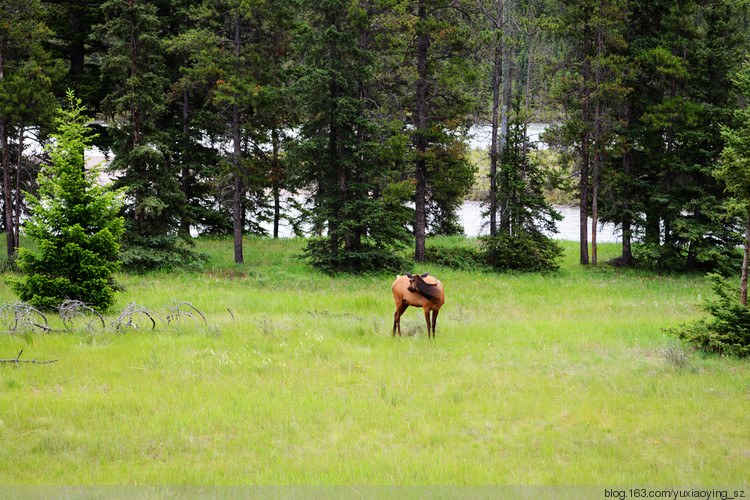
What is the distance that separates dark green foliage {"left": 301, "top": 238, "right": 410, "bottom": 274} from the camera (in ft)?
78.5

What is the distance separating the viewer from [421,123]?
26.1 m

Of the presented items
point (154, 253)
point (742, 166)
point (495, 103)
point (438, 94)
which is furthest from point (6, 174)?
point (742, 166)

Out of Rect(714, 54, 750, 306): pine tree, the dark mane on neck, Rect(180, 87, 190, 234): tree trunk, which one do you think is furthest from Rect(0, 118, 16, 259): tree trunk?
Rect(714, 54, 750, 306): pine tree

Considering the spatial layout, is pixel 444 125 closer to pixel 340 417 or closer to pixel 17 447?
pixel 340 417

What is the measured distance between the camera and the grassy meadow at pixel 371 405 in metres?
6.57

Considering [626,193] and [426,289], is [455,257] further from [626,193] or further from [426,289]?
[426,289]

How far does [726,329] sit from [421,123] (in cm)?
1734

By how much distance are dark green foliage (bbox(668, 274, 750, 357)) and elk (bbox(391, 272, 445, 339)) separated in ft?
16.6

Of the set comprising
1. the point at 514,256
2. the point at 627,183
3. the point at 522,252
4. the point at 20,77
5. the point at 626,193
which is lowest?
the point at 514,256

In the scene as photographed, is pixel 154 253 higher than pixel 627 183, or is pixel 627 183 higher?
pixel 627 183

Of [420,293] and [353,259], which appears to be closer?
[420,293]

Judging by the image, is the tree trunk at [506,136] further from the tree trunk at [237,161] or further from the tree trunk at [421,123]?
the tree trunk at [237,161]

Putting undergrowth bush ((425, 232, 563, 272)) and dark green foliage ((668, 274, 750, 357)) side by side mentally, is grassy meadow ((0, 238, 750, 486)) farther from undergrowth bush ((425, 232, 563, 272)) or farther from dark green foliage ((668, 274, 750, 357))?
undergrowth bush ((425, 232, 563, 272))

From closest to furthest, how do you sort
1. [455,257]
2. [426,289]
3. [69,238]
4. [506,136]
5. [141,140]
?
[426,289]
[69,238]
[141,140]
[506,136]
[455,257]
